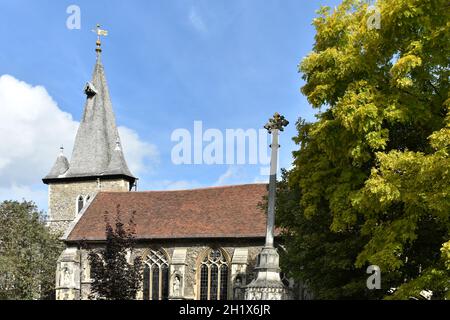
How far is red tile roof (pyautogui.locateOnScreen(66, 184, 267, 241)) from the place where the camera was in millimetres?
27984

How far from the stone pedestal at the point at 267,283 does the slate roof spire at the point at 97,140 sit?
79.0ft

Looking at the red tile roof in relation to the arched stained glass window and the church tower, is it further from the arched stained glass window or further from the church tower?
the arched stained glass window

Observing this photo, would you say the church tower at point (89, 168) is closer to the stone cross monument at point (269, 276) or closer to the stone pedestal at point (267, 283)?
the stone cross monument at point (269, 276)

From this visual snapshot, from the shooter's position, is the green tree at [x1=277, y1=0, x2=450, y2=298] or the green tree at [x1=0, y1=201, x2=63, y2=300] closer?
the green tree at [x1=277, y1=0, x2=450, y2=298]

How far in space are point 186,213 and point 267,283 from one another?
16.7m

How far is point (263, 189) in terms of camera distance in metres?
30.5

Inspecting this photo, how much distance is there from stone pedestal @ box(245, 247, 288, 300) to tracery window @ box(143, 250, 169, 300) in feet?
51.5

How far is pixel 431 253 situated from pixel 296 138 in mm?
5089

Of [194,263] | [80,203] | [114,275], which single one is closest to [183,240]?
[194,263]

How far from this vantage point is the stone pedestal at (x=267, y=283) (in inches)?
523

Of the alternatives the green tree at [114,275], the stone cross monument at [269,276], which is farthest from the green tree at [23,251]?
the stone cross monument at [269,276]

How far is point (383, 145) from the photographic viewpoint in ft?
37.9

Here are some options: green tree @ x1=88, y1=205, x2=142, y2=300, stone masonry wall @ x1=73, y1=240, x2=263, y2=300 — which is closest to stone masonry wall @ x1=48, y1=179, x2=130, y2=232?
stone masonry wall @ x1=73, y1=240, x2=263, y2=300

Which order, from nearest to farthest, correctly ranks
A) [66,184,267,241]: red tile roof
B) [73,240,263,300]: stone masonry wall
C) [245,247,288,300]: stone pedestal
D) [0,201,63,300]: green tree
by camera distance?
1. [245,247,288,300]: stone pedestal
2. [73,240,263,300]: stone masonry wall
3. [0,201,63,300]: green tree
4. [66,184,267,241]: red tile roof
